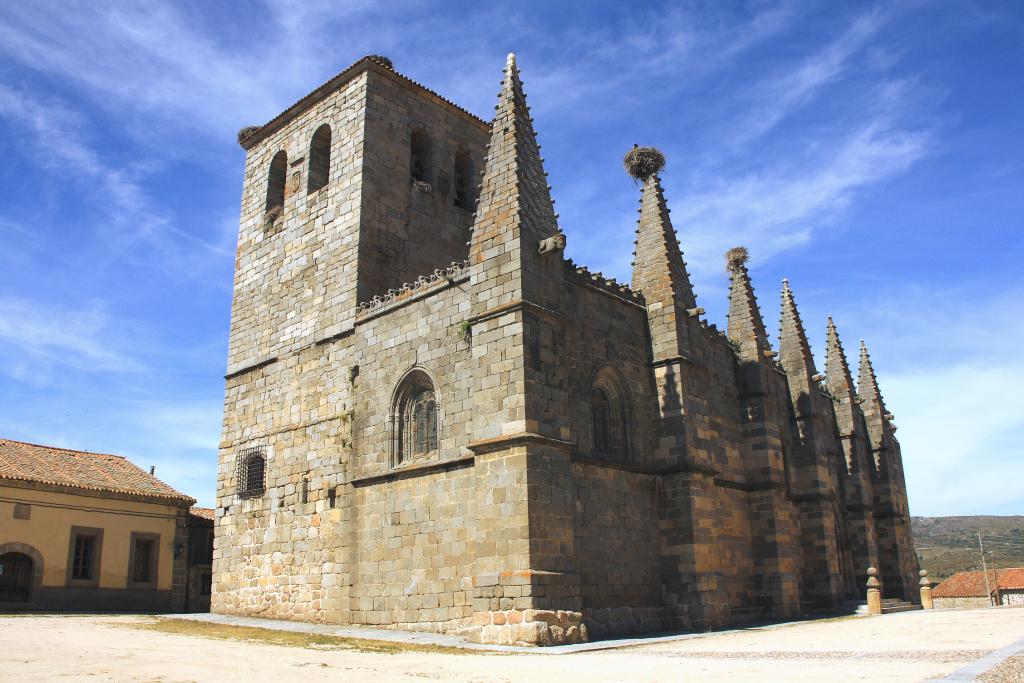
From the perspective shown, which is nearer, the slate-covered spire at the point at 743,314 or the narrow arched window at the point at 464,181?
the slate-covered spire at the point at 743,314

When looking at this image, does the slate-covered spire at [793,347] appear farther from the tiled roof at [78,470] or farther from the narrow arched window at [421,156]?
the tiled roof at [78,470]

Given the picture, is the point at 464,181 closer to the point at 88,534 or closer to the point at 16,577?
the point at 88,534

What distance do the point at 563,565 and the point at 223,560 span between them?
9.81 m

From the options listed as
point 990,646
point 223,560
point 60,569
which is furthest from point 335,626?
point 60,569

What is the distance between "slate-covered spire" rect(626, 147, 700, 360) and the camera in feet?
54.6

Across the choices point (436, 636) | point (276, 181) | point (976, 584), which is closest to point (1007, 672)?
point (436, 636)

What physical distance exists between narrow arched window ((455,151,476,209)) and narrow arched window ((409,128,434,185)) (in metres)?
1.13

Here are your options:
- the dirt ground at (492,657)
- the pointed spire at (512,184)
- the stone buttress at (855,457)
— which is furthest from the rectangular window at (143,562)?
the stone buttress at (855,457)

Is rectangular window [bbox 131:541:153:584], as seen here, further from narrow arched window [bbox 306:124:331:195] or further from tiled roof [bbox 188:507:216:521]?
narrow arched window [bbox 306:124:331:195]

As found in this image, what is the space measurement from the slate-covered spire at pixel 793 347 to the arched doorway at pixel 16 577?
2102 cm

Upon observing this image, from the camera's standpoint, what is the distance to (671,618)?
588 inches

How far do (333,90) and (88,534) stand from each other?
47.0 ft

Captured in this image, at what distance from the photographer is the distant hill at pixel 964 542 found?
66.8 m

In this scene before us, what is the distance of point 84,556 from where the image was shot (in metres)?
23.5
